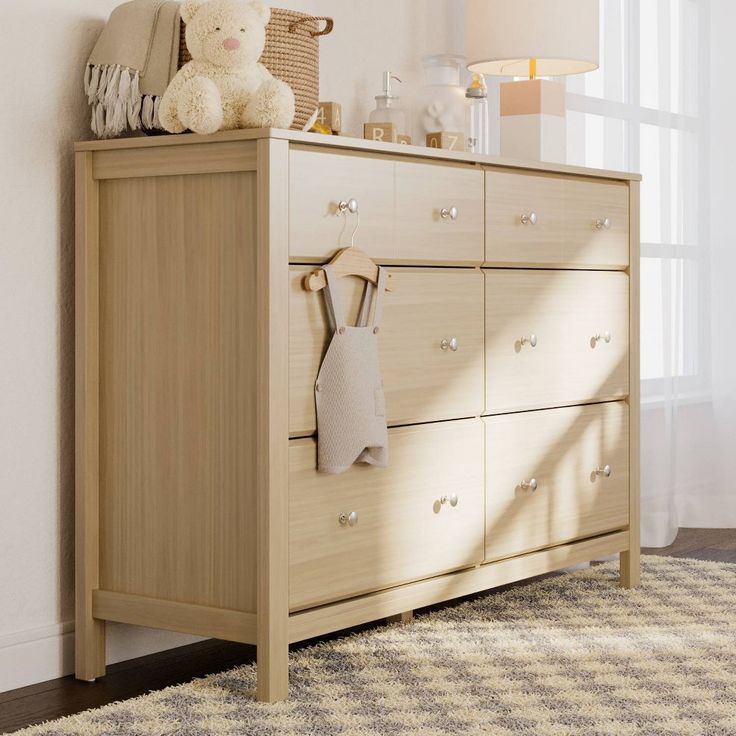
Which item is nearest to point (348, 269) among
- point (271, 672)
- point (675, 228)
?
point (271, 672)

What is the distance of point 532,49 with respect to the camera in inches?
115

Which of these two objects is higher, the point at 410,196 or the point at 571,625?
the point at 410,196

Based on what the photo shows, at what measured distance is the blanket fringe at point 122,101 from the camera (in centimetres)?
223

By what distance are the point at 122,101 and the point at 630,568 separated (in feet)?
5.32

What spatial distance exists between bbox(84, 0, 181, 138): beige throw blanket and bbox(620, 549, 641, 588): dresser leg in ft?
5.01

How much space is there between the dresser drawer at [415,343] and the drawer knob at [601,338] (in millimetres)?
449

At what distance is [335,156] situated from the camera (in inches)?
83.9

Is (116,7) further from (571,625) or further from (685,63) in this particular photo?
(685,63)

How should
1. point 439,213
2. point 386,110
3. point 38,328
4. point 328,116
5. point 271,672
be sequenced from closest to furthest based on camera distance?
1. point 271,672
2. point 38,328
3. point 439,213
4. point 328,116
5. point 386,110

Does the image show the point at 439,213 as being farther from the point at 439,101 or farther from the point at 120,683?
the point at 120,683

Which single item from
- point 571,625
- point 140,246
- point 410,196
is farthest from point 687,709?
point 140,246

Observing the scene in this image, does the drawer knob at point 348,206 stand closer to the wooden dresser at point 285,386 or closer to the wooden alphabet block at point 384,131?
the wooden dresser at point 285,386

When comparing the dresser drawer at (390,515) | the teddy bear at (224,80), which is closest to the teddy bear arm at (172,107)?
the teddy bear at (224,80)

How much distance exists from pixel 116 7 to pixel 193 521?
38.2 inches
